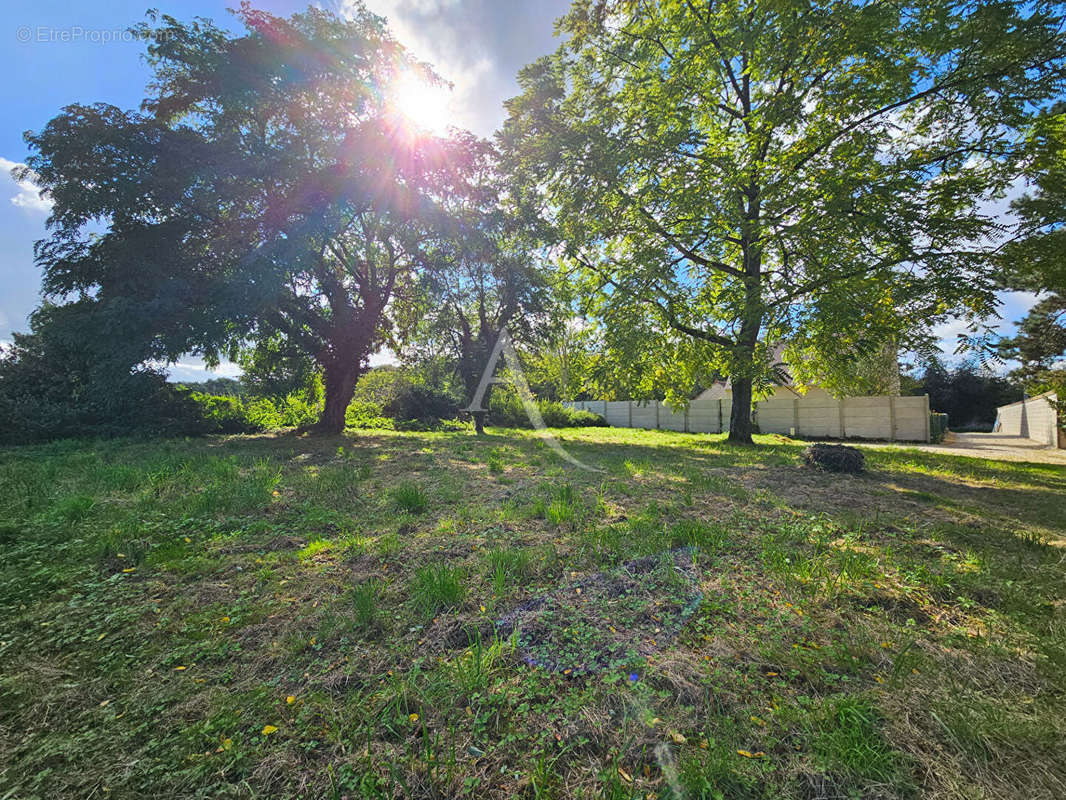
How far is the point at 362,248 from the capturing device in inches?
561

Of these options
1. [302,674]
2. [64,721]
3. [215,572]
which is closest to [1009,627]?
[302,674]

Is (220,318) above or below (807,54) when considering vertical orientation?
below

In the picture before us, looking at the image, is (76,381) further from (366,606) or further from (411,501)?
(366,606)

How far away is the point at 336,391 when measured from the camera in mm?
13961

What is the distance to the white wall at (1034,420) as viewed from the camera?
51.8 feet

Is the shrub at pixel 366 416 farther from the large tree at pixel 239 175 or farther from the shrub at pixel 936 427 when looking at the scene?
the shrub at pixel 936 427

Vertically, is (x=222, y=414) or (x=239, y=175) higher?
(x=239, y=175)

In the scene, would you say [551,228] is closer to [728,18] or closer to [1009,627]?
[728,18]

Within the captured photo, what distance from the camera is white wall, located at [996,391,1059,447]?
15.8 meters

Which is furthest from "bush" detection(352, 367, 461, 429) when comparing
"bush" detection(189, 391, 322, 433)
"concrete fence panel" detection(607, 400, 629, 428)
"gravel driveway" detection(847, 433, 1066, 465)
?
"gravel driveway" detection(847, 433, 1066, 465)

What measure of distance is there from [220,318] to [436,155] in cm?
755

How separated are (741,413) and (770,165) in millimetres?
6929

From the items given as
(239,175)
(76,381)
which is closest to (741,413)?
(239,175)

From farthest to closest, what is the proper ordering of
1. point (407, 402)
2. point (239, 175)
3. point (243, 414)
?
point (407, 402) → point (243, 414) → point (239, 175)
